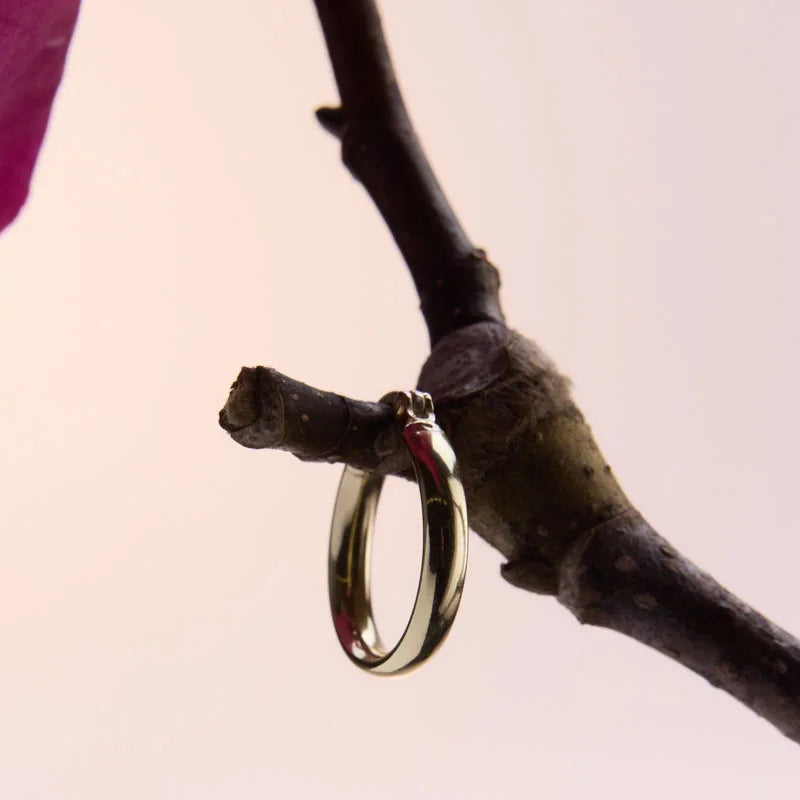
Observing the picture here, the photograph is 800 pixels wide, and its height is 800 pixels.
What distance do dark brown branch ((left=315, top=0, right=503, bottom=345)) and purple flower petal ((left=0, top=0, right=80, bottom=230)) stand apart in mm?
108

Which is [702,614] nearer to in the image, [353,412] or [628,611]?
[628,611]

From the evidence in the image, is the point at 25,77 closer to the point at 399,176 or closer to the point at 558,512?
the point at 399,176

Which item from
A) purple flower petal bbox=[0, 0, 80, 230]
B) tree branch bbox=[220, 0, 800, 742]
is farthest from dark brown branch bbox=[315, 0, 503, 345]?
purple flower petal bbox=[0, 0, 80, 230]

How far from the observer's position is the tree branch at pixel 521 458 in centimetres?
29

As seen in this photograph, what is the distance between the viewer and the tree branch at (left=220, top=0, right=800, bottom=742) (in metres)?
0.29

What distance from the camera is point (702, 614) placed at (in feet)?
1.00

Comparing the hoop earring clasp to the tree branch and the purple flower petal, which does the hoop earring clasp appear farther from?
the purple flower petal

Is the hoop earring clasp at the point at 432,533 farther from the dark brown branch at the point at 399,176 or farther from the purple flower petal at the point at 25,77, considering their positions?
the purple flower petal at the point at 25,77

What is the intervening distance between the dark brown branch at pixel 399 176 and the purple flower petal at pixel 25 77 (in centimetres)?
11

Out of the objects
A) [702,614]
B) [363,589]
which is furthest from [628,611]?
[363,589]

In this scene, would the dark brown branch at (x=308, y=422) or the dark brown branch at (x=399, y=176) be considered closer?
the dark brown branch at (x=308, y=422)

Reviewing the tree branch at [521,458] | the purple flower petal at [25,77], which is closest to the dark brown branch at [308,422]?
the tree branch at [521,458]

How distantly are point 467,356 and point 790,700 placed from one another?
0.49 feet

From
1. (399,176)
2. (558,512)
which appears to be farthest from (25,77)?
(558,512)
